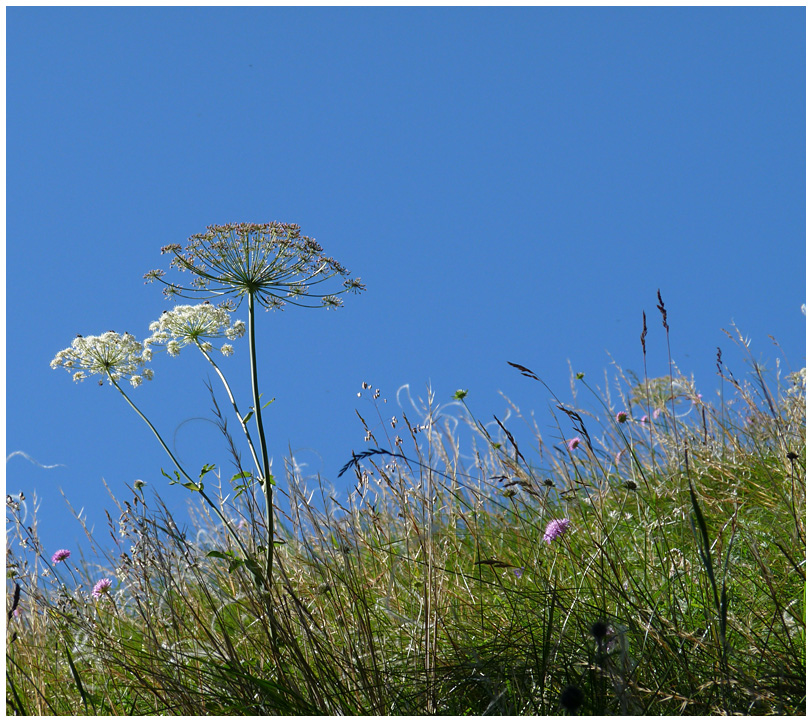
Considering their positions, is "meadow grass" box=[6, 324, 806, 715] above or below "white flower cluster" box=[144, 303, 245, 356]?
below

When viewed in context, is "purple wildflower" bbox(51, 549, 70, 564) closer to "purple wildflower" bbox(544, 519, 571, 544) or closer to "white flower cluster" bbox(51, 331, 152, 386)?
"white flower cluster" bbox(51, 331, 152, 386)

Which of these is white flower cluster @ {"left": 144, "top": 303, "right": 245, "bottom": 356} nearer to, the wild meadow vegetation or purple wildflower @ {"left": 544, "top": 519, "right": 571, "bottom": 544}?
the wild meadow vegetation

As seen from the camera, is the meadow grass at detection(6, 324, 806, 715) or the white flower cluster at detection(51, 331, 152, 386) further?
the white flower cluster at detection(51, 331, 152, 386)

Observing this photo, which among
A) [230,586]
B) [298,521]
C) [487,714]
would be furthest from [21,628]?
[487,714]

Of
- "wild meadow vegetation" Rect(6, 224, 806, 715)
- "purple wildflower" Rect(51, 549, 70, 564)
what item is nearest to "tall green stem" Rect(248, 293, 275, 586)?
"wild meadow vegetation" Rect(6, 224, 806, 715)

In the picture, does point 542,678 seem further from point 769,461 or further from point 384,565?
point 769,461

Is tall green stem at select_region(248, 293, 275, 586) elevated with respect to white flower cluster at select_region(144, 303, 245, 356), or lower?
lower

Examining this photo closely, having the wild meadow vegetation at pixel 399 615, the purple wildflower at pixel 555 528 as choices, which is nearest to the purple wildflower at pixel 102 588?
the wild meadow vegetation at pixel 399 615

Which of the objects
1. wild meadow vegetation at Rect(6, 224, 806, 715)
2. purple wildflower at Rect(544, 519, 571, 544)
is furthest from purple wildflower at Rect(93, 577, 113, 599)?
purple wildflower at Rect(544, 519, 571, 544)

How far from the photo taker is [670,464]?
4453mm

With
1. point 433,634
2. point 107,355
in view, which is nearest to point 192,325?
point 107,355

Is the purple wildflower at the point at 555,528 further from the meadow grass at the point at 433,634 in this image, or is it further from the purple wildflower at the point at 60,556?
the purple wildflower at the point at 60,556

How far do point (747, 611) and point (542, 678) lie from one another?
3.55ft

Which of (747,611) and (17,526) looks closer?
(747,611)
